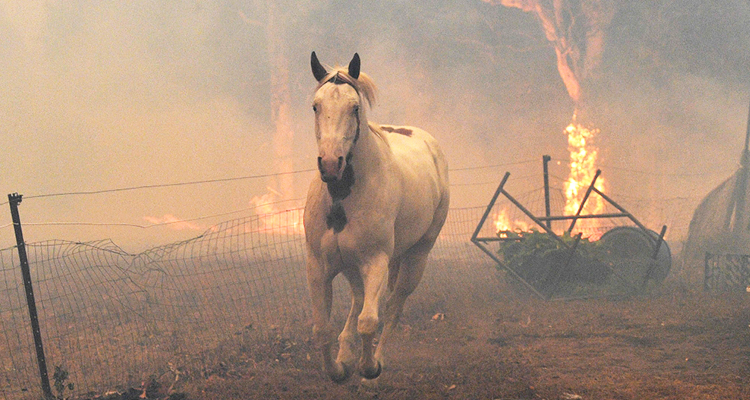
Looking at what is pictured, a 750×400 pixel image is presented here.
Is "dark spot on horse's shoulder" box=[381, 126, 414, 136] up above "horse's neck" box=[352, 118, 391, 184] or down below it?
above

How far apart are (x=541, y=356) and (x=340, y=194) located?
4074mm

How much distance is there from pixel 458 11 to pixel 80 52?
20.4 metres

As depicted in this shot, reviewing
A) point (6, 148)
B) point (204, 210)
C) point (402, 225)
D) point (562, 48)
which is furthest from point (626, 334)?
point (6, 148)

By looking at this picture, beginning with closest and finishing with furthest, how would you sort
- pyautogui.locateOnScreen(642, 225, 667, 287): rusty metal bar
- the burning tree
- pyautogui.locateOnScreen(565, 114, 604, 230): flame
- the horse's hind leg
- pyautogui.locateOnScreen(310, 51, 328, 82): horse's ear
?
1. pyautogui.locateOnScreen(310, 51, 328, 82): horse's ear
2. the horse's hind leg
3. pyautogui.locateOnScreen(642, 225, 667, 287): rusty metal bar
4. pyautogui.locateOnScreen(565, 114, 604, 230): flame
5. the burning tree

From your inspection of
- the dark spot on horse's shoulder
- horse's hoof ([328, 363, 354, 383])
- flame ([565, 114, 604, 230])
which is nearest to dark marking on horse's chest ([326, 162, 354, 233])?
horse's hoof ([328, 363, 354, 383])

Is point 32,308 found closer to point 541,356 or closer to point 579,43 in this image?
point 541,356

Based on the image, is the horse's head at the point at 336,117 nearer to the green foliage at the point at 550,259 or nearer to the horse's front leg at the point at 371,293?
the horse's front leg at the point at 371,293

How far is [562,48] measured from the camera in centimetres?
3206

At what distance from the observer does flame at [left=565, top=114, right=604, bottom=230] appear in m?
24.6

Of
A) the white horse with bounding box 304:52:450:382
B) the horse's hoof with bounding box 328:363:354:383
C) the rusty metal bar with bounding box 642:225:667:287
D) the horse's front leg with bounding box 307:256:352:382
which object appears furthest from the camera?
the rusty metal bar with bounding box 642:225:667:287

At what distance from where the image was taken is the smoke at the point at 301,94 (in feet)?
91.5

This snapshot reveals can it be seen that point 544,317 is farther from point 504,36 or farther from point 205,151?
point 504,36

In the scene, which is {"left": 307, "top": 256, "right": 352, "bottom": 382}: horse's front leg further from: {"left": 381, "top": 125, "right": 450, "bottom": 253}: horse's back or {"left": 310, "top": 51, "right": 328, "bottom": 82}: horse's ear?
{"left": 310, "top": 51, "right": 328, "bottom": 82}: horse's ear

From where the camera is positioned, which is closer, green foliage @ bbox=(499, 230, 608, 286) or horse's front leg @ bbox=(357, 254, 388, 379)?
horse's front leg @ bbox=(357, 254, 388, 379)
